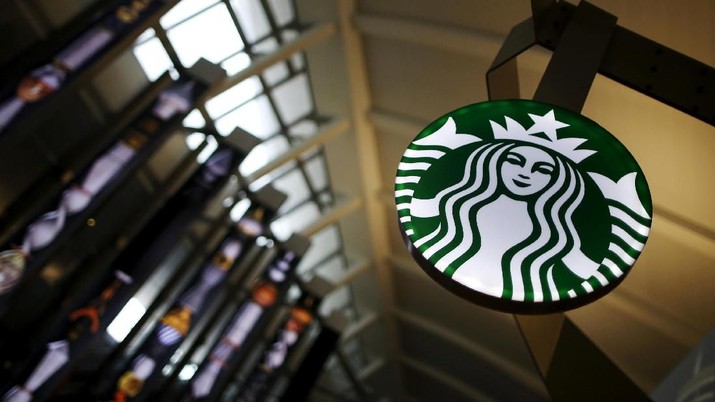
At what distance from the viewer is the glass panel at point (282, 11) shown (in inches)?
400

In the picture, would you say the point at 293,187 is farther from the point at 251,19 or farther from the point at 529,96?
the point at 529,96

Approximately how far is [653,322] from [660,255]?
1517mm

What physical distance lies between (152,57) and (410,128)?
384 cm

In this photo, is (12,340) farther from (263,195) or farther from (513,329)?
(513,329)

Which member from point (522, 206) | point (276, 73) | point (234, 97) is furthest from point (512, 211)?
point (276, 73)

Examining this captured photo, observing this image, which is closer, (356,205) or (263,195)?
(263,195)

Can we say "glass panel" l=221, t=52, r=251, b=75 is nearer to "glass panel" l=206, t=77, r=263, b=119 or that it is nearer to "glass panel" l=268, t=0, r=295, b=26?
"glass panel" l=206, t=77, r=263, b=119

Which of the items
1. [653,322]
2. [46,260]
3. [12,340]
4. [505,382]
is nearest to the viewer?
[46,260]

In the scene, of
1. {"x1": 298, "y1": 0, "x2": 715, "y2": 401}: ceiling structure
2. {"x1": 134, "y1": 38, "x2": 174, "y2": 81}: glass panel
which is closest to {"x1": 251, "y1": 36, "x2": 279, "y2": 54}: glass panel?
{"x1": 298, "y1": 0, "x2": 715, "y2": 401}: ceiling structure

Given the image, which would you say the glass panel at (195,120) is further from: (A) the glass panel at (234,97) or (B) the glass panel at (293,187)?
(B) the glass panel at (293,187)

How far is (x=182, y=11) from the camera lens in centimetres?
916

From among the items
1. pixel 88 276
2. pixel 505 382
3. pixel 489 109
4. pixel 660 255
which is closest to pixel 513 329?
pixel 505 382

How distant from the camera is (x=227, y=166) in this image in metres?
9.20

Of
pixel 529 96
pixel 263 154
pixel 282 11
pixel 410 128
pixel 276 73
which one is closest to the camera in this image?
pixel 529 96
